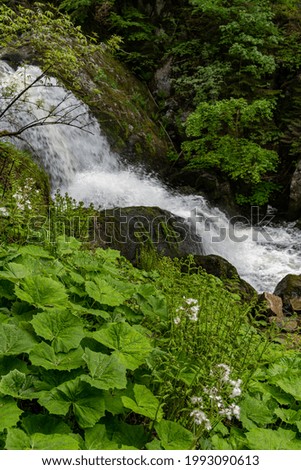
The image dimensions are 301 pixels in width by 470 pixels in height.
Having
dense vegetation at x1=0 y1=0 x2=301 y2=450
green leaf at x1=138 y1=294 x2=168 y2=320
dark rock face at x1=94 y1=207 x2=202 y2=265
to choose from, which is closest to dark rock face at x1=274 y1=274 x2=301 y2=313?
dark rock face at x1=94 y1=207 x2=202 y2=265

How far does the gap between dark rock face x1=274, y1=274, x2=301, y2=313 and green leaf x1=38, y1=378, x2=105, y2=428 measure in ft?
18.0

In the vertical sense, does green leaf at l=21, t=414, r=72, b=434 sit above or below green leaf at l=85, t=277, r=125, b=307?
below

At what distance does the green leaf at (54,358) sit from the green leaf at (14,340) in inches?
1.5

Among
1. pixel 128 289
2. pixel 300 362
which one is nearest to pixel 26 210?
pixel 128 289

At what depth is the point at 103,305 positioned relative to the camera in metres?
2.43

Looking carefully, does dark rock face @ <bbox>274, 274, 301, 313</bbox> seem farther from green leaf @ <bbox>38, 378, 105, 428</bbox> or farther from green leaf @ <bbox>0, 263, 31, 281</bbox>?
green leaf @ <bbox>38, 378, 105, 428</bbox>

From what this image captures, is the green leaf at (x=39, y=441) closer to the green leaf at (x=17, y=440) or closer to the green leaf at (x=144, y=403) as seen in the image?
the green leaf at (x=17, y=440)

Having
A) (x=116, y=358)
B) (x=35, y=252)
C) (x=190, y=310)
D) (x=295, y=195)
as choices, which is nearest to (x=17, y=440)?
(x=116, y=358)

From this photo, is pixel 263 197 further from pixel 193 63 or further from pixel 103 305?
pixel 103 305

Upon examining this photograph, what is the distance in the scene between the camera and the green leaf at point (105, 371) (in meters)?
1.64

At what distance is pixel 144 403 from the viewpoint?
5.71 ft

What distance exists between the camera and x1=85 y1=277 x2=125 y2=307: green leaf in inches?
92.0

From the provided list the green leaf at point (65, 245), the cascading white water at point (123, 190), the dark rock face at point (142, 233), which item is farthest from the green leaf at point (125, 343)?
the cascading white water at point (123, 190)

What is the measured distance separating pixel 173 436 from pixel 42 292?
970 millimetres
